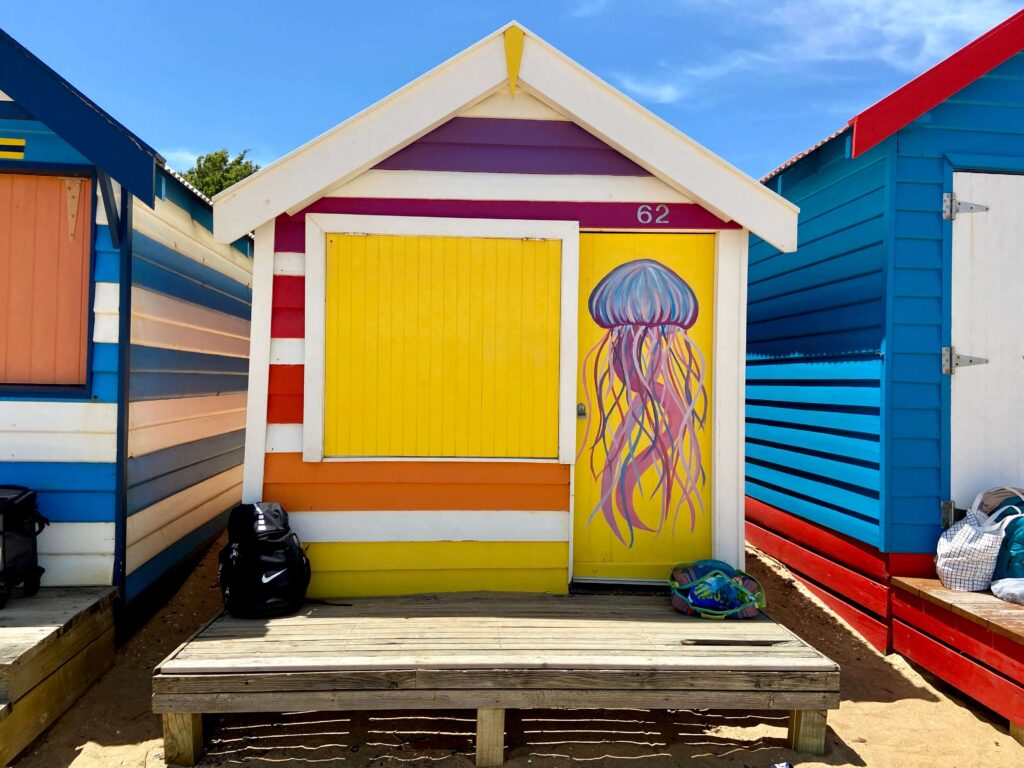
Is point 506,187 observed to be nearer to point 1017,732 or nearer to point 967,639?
point 967,639

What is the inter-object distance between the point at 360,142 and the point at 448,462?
1901mm

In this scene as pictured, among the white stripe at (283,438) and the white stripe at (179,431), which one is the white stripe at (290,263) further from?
the white stripe at (179,431)

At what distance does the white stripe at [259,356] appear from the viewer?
4098mm

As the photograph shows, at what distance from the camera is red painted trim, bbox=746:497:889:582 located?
449 centimetres

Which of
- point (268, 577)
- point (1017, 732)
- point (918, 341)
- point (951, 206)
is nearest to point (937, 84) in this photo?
point (951, 206)

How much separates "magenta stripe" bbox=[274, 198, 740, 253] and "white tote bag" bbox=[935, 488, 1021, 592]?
2203 millimetres

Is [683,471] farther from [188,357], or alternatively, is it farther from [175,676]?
[188,357]

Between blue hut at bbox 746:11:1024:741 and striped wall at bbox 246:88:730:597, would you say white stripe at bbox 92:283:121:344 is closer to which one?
striped wall at bbox 246:88:730:597

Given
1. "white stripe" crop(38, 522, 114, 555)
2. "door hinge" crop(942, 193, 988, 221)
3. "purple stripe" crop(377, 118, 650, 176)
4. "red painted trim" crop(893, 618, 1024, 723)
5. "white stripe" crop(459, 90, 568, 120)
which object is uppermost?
"white stripe" crop(459, 90, 568, 120)

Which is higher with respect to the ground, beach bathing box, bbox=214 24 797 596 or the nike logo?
beach bathing box, bbox=214 24 797 596

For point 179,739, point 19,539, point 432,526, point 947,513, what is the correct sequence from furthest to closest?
point 947,513 → point 432,526 → point 19,539 → point 179,739

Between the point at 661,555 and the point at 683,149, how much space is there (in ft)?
8.00

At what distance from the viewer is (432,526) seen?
4223 millimetres

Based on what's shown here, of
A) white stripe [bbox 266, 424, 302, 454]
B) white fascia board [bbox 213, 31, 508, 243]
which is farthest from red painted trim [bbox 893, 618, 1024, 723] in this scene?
white fascia board [bbox 213, 31, 508, 243]
